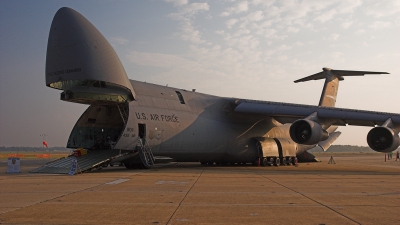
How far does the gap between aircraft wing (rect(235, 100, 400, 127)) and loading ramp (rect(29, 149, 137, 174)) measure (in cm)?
820

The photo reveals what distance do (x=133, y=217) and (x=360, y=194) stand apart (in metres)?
6.03

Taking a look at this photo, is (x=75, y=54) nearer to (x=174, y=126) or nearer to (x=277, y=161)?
(x=174, y=126)

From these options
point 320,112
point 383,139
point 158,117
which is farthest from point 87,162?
point 383,139

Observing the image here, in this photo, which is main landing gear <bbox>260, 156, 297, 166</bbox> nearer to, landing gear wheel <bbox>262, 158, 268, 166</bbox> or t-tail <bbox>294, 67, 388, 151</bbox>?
landing gear wheel <bbox>262, 158, 268, 166</bbox>

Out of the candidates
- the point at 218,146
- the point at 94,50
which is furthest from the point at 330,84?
the point at 94,50

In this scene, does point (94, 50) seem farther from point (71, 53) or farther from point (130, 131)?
point (130, 131)

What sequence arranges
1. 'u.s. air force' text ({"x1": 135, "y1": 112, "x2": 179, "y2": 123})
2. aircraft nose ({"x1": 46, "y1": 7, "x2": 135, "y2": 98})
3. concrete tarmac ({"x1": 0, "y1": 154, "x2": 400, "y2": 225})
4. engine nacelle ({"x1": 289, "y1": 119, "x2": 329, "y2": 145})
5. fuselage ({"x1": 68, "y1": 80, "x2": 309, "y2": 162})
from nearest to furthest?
1. concrete tarmac ({"x1": 0, "y1": 154, "x2": 400, "y2": 225})
2. aircraft nose ({"x1": 46, "y1": 7, "x2": 135, "y2": 98})
3. 'u.s. air force' text ({"x1": 135, "y1": 112, "x2": 179, "y2": 123})
4. fuselage ({"x1": 68, "y1": 80, "x2": 309, "y2": 162})
5. engine nacelle ({"x1": 289, "y1": 119, "x2": 329, "y2": 145})

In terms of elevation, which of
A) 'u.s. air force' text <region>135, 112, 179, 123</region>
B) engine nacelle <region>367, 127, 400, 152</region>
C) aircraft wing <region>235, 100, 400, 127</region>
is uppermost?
aircraft wing <region>235, 100, 400, 127</region>

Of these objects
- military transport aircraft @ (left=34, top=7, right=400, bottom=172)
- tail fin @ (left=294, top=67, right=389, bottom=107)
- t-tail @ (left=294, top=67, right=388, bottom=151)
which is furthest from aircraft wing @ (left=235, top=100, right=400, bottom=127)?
tail fin @ (left=294, top=67, right=389, bottom=107)

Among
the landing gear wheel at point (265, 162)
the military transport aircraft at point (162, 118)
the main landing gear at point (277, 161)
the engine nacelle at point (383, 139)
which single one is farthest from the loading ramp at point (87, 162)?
the engine nacelle at point (383, 139)

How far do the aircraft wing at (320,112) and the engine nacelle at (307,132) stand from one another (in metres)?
1.75

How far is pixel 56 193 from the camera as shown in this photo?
1029cm

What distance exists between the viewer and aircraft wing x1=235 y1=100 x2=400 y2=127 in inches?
900

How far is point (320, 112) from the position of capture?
76.6ft
